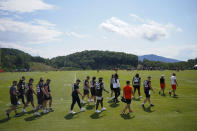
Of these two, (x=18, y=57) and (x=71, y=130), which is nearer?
(x=71, y=130)

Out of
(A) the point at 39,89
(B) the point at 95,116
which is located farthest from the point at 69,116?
(A) the point at 39,89

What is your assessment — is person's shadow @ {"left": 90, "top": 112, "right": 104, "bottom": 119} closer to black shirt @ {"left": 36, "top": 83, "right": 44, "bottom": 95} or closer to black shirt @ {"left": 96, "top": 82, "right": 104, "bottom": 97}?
black shirt @ {"left": 96, "top": 82, "right": 104, "bottom": 97}

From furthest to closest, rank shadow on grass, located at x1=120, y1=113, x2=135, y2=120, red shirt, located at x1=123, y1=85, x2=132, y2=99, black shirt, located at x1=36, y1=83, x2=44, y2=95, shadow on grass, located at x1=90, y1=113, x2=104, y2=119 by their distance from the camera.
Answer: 1. black shirt, located at x1=36, y1=83, x2=44, y2=95
2. red shirt, located at x1=123, y1=85, x2=132, y2=99
3. shadow on grass, located at x1=90, y1=113, x2=104, y2=119
4. shadow on grass, located at x1=120, y1=113, x2=135, y2=120

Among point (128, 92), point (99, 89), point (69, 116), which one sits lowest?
point (69, 116)

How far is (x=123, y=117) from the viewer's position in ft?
36.4

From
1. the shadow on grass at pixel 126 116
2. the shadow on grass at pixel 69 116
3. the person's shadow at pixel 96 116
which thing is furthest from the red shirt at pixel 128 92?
the shadow on grass at pixel 69 116

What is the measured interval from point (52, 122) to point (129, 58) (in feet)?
557

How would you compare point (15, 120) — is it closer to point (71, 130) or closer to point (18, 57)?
point (71, 130)

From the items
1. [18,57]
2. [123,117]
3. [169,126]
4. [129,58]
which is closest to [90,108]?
[123,117]

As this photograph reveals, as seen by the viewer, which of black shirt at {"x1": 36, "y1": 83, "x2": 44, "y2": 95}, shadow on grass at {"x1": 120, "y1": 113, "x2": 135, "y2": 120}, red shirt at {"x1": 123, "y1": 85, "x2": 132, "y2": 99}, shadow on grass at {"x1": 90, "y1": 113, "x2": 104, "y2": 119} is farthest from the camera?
black shirt at {"x1": 36, "y1": 83, "x2": 44, "y2": 95}

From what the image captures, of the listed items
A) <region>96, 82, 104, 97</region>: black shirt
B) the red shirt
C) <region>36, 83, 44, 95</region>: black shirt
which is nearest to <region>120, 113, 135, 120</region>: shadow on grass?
the red shirt

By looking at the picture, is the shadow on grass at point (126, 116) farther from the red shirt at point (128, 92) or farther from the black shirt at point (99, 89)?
the black shirt at point (99, 89)

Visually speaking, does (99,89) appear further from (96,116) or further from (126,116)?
(126,116)

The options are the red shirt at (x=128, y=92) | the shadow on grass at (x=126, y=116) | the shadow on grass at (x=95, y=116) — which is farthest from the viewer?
the red shirt at (x=128, y=92)
